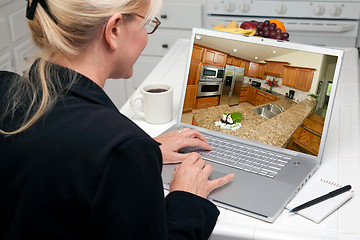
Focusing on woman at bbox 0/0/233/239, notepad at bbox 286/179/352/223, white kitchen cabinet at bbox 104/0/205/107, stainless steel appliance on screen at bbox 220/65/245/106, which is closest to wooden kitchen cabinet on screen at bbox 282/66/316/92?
stainless steel appliance on screen at bbox 220/65/245/106

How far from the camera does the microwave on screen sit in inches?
46.8

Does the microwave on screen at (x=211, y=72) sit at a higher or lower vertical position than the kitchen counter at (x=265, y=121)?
higher

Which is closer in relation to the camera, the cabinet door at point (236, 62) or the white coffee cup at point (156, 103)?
the cabinet door at point (236, 62)

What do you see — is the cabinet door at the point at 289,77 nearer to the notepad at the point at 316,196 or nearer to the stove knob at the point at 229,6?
the notepad at the point at 316,196

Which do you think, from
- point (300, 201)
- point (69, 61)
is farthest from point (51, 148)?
point (300, 201)

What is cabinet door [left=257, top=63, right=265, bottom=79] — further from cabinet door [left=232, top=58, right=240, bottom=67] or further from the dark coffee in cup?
the dark coffee in cup

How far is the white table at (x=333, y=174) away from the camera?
2.68 feet

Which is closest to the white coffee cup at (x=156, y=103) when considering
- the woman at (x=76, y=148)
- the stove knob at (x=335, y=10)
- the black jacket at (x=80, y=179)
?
the woman at (x=76, y=148)

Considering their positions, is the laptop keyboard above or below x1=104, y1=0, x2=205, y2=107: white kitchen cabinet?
below

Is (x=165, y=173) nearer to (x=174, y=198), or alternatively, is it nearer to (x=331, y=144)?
(x=174, y=198)

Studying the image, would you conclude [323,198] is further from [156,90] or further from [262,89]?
[156,90]

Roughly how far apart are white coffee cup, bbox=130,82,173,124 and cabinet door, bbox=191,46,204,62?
0.14 meters

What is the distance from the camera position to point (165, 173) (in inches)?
39.6

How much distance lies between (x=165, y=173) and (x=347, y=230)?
17.3 inches
